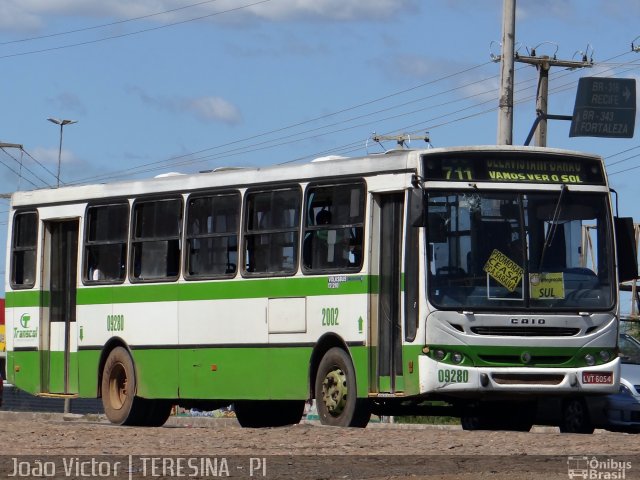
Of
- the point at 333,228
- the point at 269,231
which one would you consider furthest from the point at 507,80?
the point at 333,228

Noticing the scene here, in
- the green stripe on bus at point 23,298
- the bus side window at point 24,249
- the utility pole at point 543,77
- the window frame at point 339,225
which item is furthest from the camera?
the utility pole at point 543,77

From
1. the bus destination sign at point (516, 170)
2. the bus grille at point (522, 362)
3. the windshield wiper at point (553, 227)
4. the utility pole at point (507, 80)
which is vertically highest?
the utility pole at point (507, 80)

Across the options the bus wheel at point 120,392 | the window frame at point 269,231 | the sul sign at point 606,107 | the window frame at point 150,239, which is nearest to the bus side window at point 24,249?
the bus wheel at point 120,392

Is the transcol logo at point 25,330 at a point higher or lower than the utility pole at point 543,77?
lower

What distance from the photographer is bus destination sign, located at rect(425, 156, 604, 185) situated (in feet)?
57.6

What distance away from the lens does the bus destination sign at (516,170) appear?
57.6 ft

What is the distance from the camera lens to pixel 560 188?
58.7 ft

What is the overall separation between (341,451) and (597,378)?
13.6ft

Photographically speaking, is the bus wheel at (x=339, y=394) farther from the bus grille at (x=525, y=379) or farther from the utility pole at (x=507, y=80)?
the utility pole at (x=507, y=80)

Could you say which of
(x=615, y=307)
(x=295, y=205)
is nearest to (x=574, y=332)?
(x=615, y=307)

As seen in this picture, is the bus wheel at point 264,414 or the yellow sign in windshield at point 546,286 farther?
the bus wheel at point 264,414

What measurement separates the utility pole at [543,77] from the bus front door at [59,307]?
14124 millimetres

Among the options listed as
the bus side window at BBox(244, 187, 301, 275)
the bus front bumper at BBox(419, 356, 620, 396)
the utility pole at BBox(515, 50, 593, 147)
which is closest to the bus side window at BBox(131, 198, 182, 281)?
the bus side window at BBox(244, 187, 301, 275)

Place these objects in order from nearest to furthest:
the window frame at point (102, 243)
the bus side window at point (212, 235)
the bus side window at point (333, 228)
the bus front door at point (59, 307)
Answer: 1. the bus side window at point (333, 228)
2. the bus side window at point (212, 235)
3. the window frame at point (102, 243)
4. the bus front door at point (59, 307)
